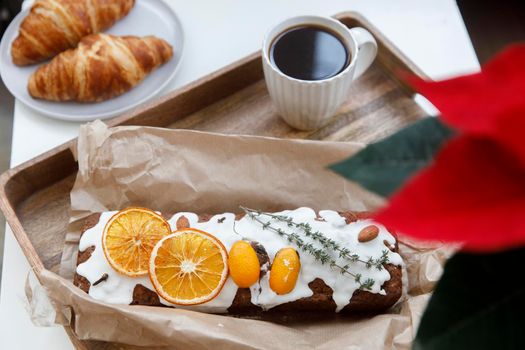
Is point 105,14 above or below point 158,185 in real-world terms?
above

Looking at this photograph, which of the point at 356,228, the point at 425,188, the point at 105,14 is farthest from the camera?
the point at 105,14

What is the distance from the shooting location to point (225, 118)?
4.50ft

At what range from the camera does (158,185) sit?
3.99 feet

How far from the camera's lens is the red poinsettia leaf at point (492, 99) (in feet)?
1.11

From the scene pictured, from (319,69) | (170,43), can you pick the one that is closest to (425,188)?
(319,69)

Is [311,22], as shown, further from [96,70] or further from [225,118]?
[96,70]

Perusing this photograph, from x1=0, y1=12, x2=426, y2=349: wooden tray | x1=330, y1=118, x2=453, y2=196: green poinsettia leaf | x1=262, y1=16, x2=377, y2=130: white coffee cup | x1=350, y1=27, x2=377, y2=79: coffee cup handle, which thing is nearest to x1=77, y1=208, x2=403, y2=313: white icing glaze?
x1=0, y1=12, x2=426, y2=349: wooden tray

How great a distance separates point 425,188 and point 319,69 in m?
0.91

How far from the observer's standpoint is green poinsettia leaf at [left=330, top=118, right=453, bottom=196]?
40cm

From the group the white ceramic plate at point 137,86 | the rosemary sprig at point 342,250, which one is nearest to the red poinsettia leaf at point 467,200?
the rosemary sprig at point 342,250

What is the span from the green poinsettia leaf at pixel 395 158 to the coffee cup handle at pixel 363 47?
2.67ft

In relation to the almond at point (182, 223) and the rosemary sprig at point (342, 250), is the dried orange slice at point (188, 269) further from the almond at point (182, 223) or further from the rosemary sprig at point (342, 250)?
the rosemary sprig at point (342, 250)

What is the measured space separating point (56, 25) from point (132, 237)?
63 centimetres

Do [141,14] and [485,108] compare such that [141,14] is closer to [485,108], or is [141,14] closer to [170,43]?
[170,43]
